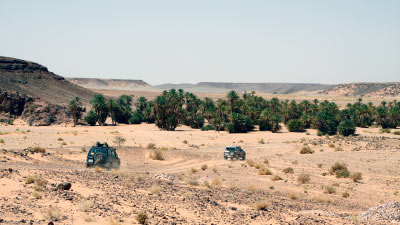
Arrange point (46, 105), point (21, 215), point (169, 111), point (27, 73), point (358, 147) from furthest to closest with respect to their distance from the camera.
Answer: point (27, 73) → point (46, 105) → point (169, 111) → point (358, 147) → point (21, 215)

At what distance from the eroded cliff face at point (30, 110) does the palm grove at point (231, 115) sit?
15.0 feet

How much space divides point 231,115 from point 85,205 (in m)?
71.5

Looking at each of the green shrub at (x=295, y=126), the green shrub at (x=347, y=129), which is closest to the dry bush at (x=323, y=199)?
the green shrub at (x=347, y=129)

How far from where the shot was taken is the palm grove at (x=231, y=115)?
8619cm

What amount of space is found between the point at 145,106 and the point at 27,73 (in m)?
57.9

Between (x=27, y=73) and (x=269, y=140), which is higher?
(x=27, y=73)

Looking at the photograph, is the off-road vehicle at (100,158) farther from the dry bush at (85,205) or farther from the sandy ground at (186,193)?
the dry bush at (85,205)

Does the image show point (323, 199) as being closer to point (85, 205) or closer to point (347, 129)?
point (85, 205)

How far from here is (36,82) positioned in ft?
484

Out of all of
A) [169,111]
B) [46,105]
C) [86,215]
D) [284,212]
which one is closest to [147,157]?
[284,212]

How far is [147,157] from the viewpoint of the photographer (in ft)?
143

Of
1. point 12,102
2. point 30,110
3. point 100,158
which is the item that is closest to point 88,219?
point 100,158

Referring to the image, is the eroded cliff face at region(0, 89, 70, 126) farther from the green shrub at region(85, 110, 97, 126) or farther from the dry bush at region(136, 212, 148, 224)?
the dry bush at region(136, 212, 148, 224)

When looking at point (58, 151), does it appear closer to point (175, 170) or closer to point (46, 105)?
point (175, 170)
